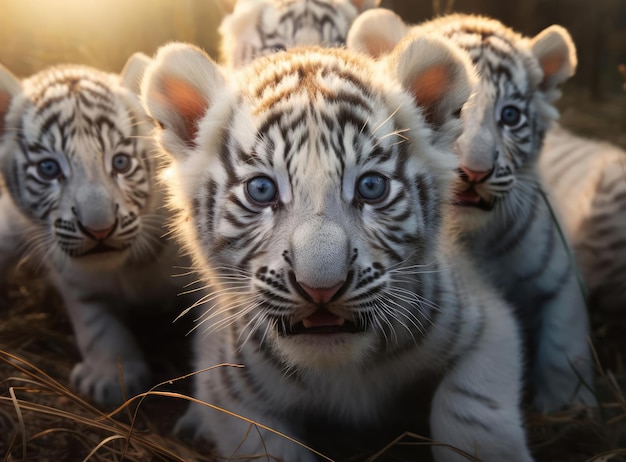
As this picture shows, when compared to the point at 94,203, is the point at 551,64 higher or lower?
higher

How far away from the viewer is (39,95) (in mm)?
2645

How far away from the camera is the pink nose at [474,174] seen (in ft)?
7.10

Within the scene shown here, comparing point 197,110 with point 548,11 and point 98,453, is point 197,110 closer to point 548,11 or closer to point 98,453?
point 98,453

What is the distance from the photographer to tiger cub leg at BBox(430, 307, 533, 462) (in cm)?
192

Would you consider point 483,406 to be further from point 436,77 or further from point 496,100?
point 496,100

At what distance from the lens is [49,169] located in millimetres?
2494

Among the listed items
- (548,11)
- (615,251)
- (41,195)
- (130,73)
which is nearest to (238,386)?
(41,195)

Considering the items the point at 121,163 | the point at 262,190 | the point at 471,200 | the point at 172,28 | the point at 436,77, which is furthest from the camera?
the point at 172,28

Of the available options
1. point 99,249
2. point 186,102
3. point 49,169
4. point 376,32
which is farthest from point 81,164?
point 376,32

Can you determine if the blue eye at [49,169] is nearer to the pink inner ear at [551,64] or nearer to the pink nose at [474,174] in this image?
the pink nose at [474,174]

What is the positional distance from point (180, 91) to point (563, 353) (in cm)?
151

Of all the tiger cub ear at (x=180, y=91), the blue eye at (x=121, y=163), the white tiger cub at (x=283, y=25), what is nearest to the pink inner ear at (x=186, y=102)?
the tiger cub ear at (x=180, y=91)

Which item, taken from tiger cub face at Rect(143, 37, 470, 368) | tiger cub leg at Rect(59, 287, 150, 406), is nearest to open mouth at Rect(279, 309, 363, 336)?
tiger cub face at Rect(143, 37, 470, 368)

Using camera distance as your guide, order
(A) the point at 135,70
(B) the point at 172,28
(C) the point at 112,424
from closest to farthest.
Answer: (C) the point at 112,424 < (A) the point at 135,70 < (B) the point at 172,28
